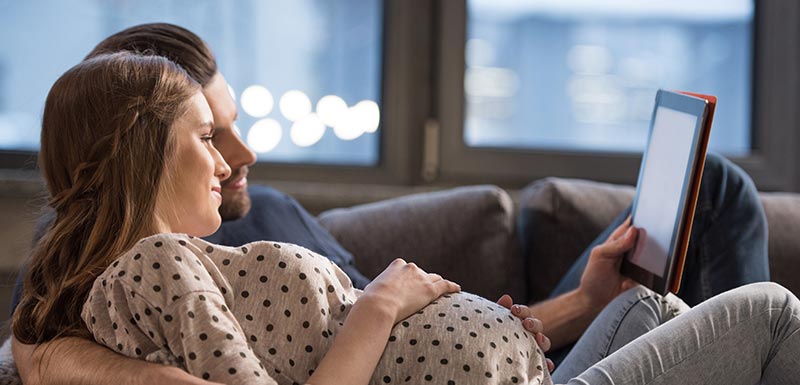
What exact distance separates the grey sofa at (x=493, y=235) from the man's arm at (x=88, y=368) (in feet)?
3.30

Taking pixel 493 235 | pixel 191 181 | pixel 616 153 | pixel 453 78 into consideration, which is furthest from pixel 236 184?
pixel 616 153

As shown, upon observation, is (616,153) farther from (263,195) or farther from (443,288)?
(443,288)

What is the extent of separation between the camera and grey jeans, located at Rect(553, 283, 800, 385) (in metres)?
1.37

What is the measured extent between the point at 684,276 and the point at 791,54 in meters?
1.25

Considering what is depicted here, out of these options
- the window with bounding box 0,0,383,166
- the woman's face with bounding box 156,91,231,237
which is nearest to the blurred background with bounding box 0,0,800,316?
the window with bounding box 0,0,383,166

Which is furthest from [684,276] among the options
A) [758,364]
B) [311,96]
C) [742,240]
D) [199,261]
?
[311,96]

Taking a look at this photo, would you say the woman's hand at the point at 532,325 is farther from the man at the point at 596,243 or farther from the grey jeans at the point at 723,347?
the man at the point at 596,243

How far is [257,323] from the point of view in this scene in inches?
47.8

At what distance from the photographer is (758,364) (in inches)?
55.5

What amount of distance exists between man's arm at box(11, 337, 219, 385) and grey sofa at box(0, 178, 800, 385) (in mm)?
1005

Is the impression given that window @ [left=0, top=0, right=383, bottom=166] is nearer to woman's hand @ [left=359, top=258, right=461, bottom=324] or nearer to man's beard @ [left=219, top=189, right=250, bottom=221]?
man's beard @ [left=219, top=189, right=250, bottom=221]

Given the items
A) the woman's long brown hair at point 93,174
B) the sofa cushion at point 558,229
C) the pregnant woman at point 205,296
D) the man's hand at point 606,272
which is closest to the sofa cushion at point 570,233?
the sofa cushion at point 558,229

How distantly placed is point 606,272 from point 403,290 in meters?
0.69

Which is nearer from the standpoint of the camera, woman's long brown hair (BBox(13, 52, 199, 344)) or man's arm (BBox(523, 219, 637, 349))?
woman's long brown hair (BBox(13, 52, 199, 344))
